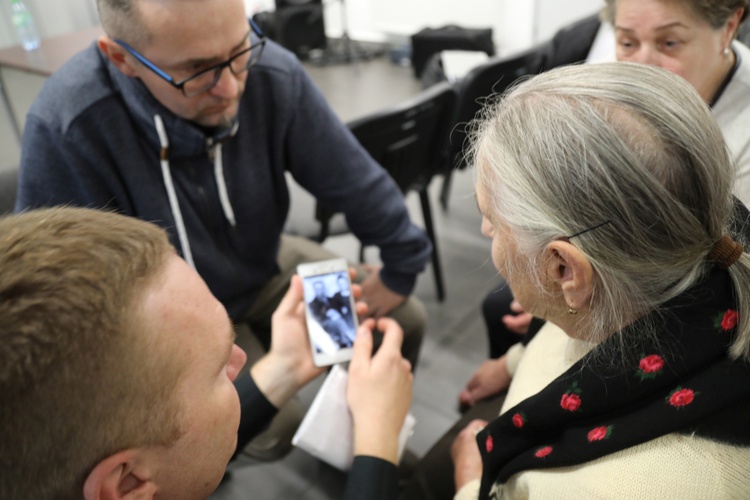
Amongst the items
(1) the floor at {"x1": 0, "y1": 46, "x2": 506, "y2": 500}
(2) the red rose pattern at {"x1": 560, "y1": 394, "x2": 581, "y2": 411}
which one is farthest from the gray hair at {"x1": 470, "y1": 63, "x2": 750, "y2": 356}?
(1) the floor at {"x1": 0, "y1": 46, "x2": 506, "y2": 500}

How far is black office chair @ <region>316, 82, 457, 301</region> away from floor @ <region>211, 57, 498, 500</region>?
29 centimetres

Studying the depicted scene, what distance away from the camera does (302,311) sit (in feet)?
3.84

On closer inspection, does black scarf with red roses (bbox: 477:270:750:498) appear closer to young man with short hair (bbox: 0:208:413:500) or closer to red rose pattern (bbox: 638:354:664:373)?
red rose pattern (bbox: 638:354:664:373)

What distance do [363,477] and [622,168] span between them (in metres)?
0.62

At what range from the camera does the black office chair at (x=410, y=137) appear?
1.62m

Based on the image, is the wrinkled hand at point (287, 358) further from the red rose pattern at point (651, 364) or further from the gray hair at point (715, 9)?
the gray hair at point (715, 9)

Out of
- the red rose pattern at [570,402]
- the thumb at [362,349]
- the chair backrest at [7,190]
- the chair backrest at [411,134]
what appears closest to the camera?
the red rose pattern at [570,402]

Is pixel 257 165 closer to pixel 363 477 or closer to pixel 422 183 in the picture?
pixel 363 477

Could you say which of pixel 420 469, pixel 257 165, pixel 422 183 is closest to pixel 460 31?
pixel 422 183

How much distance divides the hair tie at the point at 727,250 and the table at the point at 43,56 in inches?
88.2

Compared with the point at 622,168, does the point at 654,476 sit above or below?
below

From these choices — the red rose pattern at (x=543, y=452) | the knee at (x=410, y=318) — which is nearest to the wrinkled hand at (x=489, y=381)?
the knee at (x=410, y=318)

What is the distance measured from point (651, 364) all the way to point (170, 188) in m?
0.95

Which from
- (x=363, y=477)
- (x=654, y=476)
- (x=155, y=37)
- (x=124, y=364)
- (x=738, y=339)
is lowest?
(x=363, y=477)
